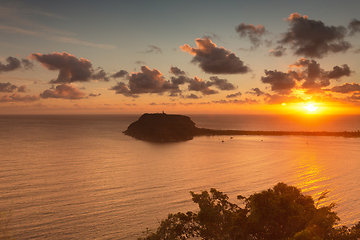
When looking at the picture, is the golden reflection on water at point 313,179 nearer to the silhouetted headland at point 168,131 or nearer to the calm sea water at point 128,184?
the calm sea water at point 128,184

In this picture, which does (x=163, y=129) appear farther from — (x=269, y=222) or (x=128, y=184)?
(x=269, y=222)

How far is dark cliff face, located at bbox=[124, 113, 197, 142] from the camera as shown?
11269 centimetres

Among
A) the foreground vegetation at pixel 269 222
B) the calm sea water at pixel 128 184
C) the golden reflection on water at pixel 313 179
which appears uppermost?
the foreground vegetation at pixel 269 222

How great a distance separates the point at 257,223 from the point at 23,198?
3320cm

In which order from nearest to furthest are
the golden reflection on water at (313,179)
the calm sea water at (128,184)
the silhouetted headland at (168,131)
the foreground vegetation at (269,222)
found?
the foreground vegetation at (269,222) < the calm sea water at (128,184) < the golden reflection on water at (313,179) < the silhouetted headland at (168,131)

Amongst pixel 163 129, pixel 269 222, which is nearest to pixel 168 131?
pixel 163 129

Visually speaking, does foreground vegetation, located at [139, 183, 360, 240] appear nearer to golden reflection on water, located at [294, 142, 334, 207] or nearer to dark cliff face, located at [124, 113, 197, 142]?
golden reflection on water, located at [294, 142, 334, 207]

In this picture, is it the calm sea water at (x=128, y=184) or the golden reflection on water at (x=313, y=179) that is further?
Result: the golden reflection on water at (x=313, y=179)

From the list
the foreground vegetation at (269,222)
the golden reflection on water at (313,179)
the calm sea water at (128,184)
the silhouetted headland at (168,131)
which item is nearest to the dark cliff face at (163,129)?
the silhouetted headland at (168,131)

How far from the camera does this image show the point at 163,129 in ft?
380

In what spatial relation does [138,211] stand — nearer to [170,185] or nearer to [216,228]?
[170,185]

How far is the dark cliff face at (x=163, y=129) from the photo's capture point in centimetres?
11269

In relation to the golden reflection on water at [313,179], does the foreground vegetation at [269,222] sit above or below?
above

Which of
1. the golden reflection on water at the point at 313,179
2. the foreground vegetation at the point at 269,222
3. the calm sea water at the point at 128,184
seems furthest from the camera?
the golden reflection on water at the point at 313,179
